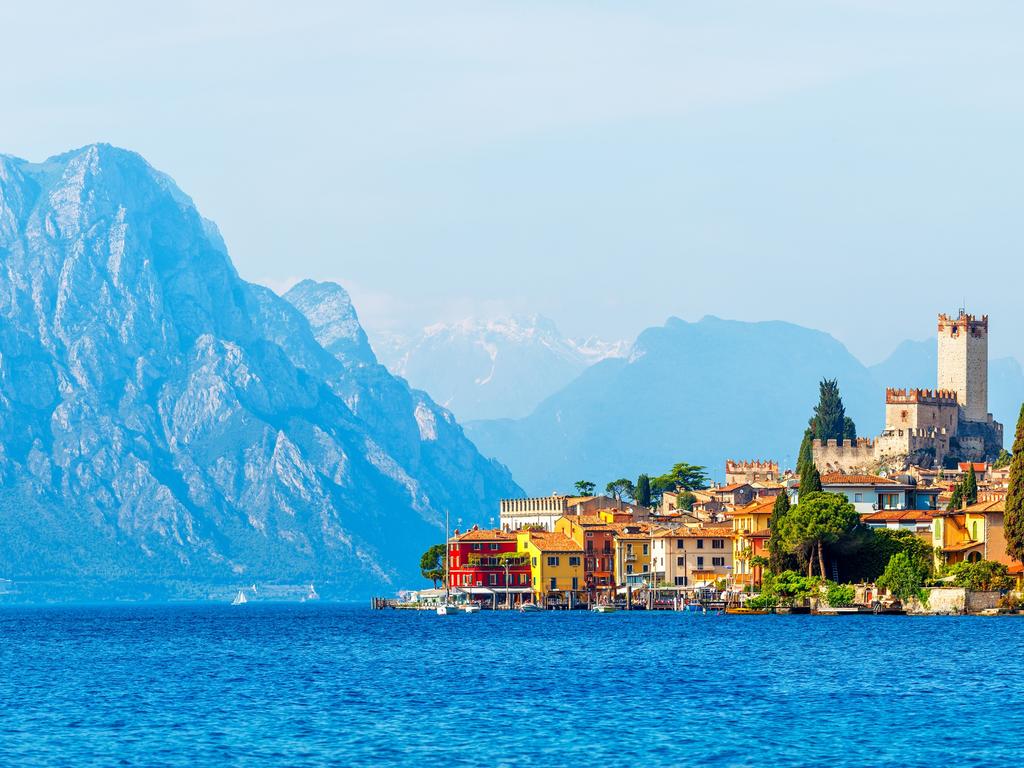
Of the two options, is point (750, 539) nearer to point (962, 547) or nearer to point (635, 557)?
point (635, 557)

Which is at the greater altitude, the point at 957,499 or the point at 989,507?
the point at 957,499

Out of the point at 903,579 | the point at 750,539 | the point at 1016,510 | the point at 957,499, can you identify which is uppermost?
the point at 957,499

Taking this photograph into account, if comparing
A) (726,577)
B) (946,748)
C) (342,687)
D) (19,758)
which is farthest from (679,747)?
(726,577)

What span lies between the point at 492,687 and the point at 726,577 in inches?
4020

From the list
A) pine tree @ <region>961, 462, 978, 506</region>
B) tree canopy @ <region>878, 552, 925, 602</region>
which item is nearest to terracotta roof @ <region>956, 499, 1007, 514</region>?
tree canopy @ <region>878, 552, 925, 602</region>

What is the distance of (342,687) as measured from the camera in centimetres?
8438

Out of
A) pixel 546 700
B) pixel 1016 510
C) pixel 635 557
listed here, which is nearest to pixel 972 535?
pixel 1016 510

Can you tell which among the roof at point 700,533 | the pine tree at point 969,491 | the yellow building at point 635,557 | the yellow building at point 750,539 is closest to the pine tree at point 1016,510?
the pine tree at point 969,491

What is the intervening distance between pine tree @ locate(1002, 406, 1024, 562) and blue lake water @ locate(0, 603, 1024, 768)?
4.72m

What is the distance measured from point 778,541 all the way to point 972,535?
15024mm

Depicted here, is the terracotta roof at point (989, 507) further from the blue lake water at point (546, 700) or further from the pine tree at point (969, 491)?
the pine tree at point (969, 491)

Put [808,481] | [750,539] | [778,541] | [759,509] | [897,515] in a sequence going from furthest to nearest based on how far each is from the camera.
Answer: [759,509] → [750,539] → [897,515] → [808,481] → [778,541]

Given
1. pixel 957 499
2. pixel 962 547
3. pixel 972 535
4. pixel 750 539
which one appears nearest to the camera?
pixel 962 547

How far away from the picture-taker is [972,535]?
142 m
